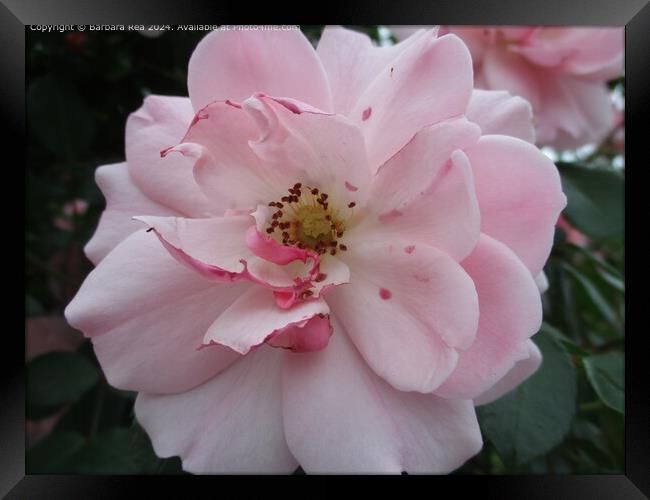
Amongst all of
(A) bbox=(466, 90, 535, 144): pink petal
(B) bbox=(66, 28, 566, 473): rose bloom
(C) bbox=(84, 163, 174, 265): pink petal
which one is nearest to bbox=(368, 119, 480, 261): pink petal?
(B) bbox=(66, 28, 566, 473): rose bloom

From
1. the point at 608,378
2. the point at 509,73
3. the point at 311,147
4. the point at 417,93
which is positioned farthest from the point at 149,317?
the point at 509,73

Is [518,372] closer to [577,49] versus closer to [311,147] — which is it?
[311,147]

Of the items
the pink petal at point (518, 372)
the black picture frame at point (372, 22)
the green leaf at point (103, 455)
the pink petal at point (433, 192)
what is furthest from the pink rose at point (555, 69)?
the green leaf at point (103, 455)

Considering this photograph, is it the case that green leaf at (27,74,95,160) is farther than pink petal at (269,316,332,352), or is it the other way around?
green leaf at (27,74,95,160)

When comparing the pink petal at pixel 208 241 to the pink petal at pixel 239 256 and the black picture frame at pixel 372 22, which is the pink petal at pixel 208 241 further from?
the black picture frame at pixel 372 22

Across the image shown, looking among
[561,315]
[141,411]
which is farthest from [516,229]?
[561,315]

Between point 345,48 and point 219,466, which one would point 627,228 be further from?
point 219,466

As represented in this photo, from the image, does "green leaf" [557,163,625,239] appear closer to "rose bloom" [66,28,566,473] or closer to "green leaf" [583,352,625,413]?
"green leaf" [583,352,625,413]
